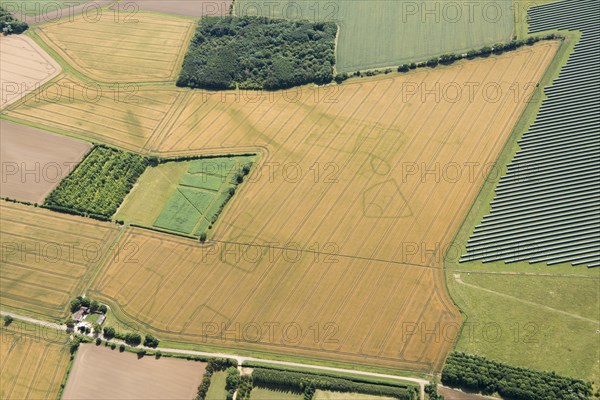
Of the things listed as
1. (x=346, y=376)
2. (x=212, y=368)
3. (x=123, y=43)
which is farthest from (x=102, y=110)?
(x=346, y=376)

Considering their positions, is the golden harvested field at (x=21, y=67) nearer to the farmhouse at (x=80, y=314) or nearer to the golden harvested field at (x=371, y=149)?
the golden harvested field at (x=371, y=149)

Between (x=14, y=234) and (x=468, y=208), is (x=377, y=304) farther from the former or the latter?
(x=14, y=234)

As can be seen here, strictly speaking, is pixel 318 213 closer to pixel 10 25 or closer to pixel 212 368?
pixel 212 368

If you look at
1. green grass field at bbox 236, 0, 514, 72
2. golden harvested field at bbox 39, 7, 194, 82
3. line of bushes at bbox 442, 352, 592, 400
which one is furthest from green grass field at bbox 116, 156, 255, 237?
line of bushes at bbox 442, 352, 592, 400

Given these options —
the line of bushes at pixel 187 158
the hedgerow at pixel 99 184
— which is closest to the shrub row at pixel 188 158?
the line of bushes at pixel 187 158

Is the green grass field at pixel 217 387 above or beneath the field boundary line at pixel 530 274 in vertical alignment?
beneath

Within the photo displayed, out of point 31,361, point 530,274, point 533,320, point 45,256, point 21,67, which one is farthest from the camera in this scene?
point 21,67

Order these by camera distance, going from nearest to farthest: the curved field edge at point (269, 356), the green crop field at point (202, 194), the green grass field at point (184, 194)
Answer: the curved field edge at point (269, 356) < the green crop field at point (202, 194) < the green grass field at point (184, 194)
